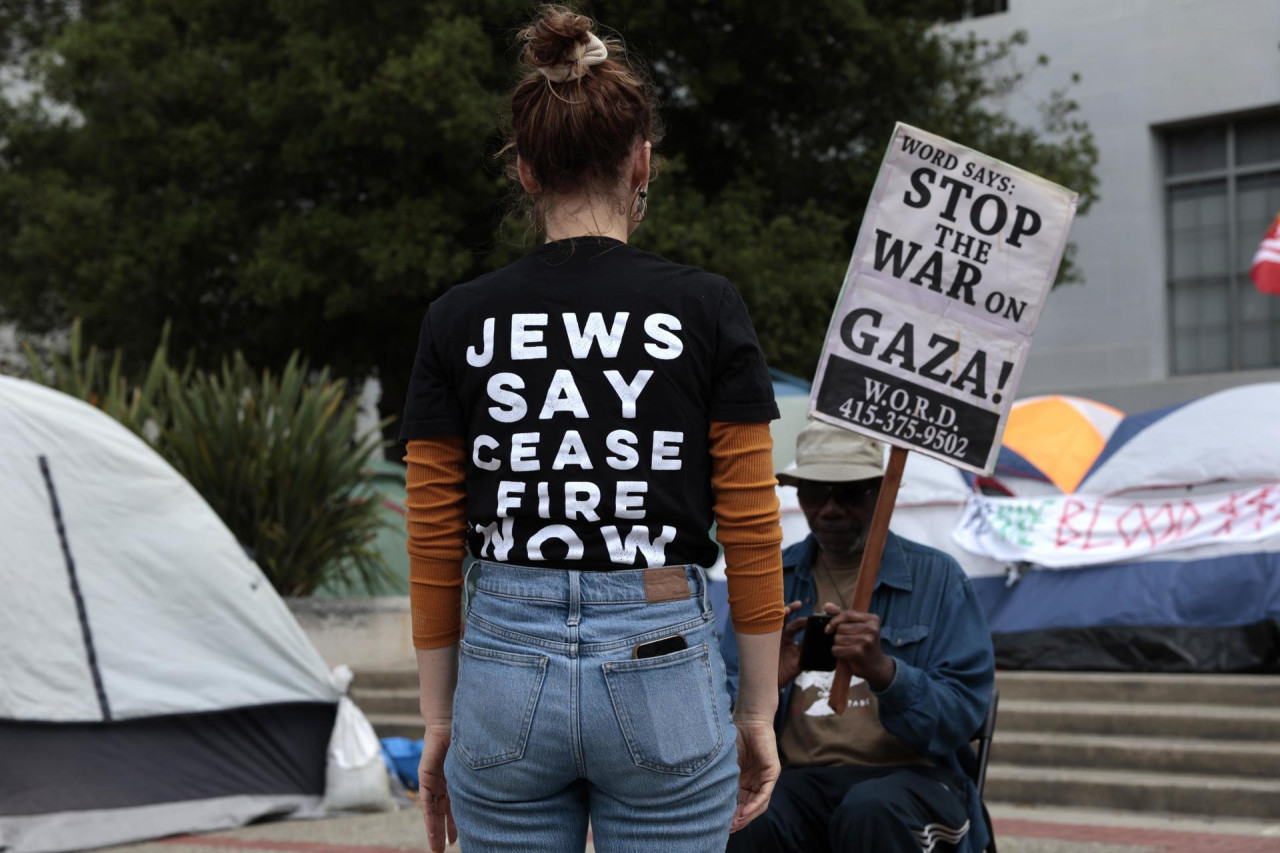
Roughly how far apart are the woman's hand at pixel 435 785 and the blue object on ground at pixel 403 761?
6.12 metres

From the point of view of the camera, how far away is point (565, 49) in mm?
2141

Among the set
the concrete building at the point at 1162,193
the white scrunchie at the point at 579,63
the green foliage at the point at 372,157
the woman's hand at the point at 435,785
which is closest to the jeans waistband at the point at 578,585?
the woman's hand at the point at 435,785

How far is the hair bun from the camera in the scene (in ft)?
7.00

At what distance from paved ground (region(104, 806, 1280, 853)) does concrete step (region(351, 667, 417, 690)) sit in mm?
2397

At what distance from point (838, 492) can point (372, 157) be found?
481 inches

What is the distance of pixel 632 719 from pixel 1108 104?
1802cm

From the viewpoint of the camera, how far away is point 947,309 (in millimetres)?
3703

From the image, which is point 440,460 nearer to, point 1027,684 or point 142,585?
point 142,585

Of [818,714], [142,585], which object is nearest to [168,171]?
[142,585]

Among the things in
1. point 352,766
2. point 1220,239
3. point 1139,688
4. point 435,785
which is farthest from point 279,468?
point 1220,239

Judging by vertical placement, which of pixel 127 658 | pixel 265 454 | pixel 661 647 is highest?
pixel 661 647

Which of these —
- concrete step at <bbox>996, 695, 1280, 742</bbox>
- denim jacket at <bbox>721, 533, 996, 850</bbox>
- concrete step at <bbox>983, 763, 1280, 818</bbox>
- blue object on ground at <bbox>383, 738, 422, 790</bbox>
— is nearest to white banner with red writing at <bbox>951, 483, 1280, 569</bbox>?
concrete step at <bbox>996, 695, 1280, 742</bbox>

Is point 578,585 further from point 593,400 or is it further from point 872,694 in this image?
point 872,694

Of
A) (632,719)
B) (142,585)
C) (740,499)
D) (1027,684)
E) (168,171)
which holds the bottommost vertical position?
(1027,684)
